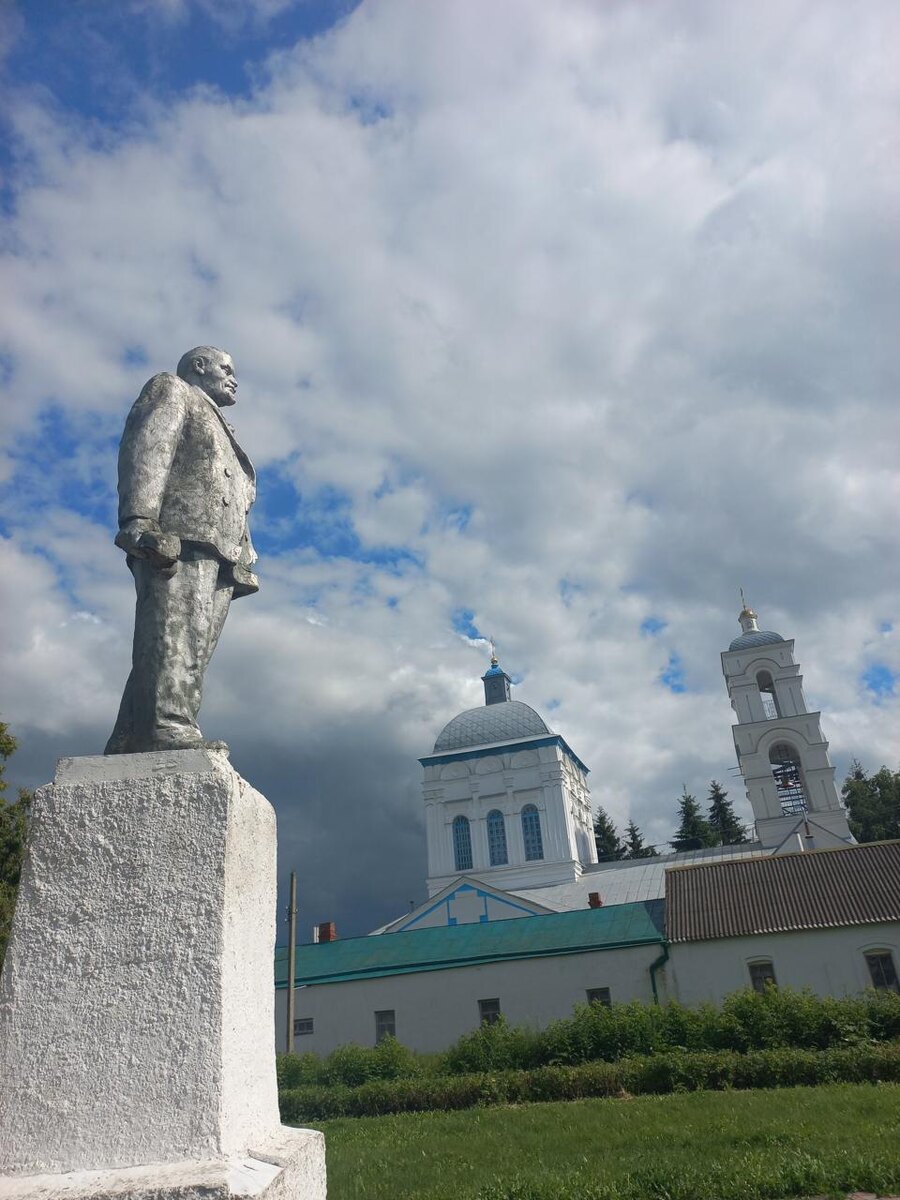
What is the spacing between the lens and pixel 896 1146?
5660mm

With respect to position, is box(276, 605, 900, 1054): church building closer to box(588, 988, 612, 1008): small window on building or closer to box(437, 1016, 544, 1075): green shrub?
box(588, 988, 612, 1008): small window on building

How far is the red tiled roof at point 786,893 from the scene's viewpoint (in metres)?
18.5

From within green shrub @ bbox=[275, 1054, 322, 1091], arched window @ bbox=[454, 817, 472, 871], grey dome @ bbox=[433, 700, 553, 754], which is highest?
grey dome @ bbox=[433, 700, 553, 754]

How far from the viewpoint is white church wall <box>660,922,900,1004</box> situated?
698 inches

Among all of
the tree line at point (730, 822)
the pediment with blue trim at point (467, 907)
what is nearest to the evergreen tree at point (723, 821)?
the tree line at point (730, 822)

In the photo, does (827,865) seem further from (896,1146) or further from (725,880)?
(896,1146)

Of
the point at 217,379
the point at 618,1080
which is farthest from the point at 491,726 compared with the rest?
the point at 217,379

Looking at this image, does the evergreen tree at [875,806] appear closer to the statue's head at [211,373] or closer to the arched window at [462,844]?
the arched window at [462,844]

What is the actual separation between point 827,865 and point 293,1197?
69.4 ft

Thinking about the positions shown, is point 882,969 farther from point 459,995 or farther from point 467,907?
point 467,907

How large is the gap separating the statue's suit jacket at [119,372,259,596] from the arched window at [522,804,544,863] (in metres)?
35.8

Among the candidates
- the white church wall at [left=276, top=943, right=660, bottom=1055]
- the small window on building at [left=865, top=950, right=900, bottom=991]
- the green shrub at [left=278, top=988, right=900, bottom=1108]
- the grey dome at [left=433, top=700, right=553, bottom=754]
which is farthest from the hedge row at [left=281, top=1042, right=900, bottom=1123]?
the grey dome at [left=433, top=700, right=553, bottom=754]

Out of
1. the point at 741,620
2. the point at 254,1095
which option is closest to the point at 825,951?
the point at 254,1095

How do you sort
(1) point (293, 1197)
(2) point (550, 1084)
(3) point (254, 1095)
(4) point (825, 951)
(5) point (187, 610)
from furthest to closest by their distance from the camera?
1. (4) point (825, 951)
2. (2) point (550, 1084)
3. (5) point (187, 610)
4. (3) point (254, 1095)
5. (1) point (293, 1197)
